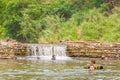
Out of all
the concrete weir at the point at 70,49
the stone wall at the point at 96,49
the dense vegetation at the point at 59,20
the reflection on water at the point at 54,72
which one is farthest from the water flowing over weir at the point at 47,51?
the reflection on water at the point at 54,72

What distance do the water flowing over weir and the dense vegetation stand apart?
6369 mm

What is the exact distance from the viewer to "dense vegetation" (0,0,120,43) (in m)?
56.7

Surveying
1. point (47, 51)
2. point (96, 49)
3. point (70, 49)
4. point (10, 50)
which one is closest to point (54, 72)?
point (96, 49)

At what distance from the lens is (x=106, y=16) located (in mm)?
64250

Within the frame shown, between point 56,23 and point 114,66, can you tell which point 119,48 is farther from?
point 56,23

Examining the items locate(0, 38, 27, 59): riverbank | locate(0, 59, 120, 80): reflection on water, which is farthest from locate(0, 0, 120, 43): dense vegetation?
locate(0, 59, 120, 80): reflection on water

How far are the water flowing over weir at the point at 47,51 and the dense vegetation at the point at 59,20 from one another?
6.37 metres

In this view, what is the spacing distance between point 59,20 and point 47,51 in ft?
47.9

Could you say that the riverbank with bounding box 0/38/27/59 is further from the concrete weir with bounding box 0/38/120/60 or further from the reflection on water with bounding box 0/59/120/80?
the reflection on water with bounding box 0/59/120/80

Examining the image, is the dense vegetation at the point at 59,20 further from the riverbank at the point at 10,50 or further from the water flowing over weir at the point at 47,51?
the riverbank at the point at 10,50

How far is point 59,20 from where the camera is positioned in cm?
6381

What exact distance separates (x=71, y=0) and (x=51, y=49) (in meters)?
22.3

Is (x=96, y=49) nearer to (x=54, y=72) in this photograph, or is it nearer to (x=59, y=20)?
(x=54, y=72)

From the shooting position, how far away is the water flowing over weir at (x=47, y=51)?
49.3 m
